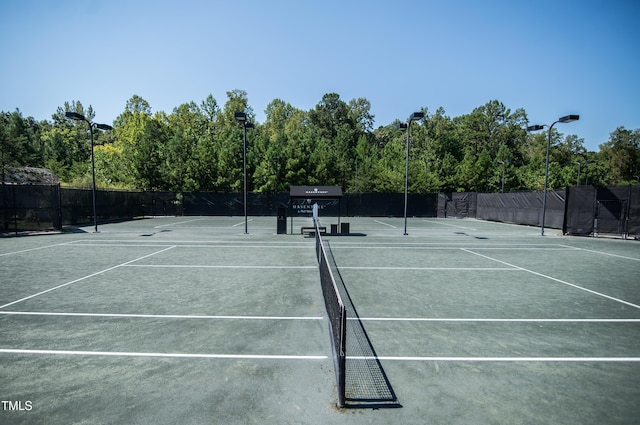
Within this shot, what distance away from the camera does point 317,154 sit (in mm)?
49875

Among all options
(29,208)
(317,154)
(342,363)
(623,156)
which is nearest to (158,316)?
(342,363)

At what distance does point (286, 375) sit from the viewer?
4762mm

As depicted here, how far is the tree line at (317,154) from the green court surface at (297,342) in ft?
109

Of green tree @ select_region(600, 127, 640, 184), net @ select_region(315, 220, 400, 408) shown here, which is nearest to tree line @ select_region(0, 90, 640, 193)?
green tree @ select_region(600, 127, 640, 184)

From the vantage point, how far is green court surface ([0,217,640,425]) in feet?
13.3

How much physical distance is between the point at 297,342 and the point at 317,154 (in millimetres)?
45436

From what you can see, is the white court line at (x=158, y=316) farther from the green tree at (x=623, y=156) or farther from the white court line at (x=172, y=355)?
the green tree at (x=623, y=156)

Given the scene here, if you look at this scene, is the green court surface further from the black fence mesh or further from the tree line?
the tree line

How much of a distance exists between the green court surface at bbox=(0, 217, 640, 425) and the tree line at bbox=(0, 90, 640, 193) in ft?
109

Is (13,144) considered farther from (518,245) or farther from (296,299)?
(518,245)

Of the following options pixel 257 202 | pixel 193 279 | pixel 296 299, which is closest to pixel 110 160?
pixel 257 202

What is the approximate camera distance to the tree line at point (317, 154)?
46.0 meters

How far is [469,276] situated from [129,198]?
3781 cm

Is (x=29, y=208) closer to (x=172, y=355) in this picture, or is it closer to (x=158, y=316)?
(x=158, y=316)
